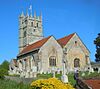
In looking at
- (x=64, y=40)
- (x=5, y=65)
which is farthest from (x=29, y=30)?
(x=64, y=40)

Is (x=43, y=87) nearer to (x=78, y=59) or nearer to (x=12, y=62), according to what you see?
(x=78, y=59)

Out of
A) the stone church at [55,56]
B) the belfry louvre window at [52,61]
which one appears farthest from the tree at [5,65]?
the belfry louvre window at [52,61]

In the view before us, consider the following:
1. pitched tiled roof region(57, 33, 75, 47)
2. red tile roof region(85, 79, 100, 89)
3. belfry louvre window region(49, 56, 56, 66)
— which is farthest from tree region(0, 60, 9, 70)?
red tile roof region(85, 79, 100, 89)

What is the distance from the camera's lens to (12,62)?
7862 centimetres

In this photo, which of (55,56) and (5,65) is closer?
(55,56)

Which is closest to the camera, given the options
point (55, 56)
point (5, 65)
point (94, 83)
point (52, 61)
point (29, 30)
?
point (94, 83)

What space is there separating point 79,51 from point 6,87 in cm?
4570

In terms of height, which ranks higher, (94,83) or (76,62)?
(76,62)

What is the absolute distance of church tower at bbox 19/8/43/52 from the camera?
104 meters

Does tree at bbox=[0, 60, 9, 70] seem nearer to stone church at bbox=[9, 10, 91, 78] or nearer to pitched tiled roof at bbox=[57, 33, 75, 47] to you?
stone church at bbox=[9, 10, 91, 78]

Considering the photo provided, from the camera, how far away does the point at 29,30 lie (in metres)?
104

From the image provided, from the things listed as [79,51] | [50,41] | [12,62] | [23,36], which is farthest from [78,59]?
[23,36]

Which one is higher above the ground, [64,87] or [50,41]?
[50,41]

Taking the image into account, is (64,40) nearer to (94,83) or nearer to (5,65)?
(5,65)
